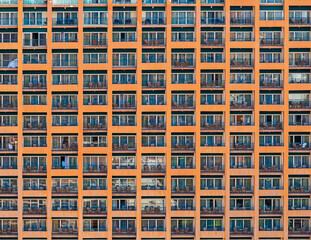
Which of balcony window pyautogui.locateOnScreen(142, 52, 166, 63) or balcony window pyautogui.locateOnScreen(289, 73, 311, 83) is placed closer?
balcony window pyautogui.locateOnScreen(142, 52, 166, 63)

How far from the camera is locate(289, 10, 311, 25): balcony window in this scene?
173ft

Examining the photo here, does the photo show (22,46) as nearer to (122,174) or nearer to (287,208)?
(122,174)

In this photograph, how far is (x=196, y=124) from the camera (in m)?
52.4

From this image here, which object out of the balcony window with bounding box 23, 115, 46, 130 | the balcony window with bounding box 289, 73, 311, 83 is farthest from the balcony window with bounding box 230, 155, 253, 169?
the balcony window with bounding box 23, 115, 46, 130

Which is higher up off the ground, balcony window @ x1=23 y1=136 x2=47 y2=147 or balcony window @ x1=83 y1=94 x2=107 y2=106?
balcony window @ x1=83 y1=94 x2=107 y2=106

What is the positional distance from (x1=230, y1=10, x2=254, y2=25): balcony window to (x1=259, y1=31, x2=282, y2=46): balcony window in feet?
6.43

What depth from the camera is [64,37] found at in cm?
5284

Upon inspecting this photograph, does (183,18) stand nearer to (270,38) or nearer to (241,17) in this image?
(241,17)

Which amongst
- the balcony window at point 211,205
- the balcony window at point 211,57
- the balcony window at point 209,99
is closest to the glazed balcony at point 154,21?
the balcony window at point 211,57

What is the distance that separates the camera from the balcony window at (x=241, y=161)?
5319 cm

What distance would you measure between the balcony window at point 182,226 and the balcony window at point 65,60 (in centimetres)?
1962

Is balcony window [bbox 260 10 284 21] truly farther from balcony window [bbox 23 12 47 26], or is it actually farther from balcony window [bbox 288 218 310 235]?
balcony window [bbox 23 12 47 26]

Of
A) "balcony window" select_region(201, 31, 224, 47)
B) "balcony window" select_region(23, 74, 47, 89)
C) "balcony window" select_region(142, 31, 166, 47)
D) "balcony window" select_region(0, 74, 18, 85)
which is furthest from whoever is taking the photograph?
"balcony window" select_region(23, 74, 47, 89)

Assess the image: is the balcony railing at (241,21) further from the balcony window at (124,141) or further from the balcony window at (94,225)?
the balcony window at (94,225)
